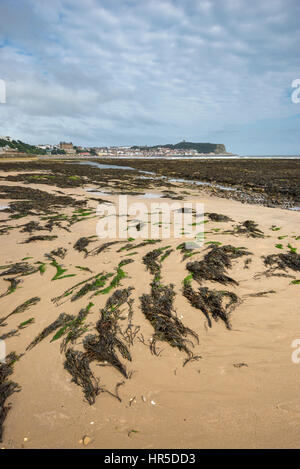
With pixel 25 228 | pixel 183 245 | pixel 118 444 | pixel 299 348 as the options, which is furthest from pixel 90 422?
pixel 25 228

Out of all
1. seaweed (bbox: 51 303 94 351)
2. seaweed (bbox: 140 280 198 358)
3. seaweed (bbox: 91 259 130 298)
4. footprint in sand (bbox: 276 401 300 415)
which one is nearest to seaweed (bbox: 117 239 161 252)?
seaweed (bbox: 91 259 130 298)

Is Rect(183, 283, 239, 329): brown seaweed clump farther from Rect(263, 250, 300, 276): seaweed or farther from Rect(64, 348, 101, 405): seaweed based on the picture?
Rect(64, 348, 101, 405): seaweed

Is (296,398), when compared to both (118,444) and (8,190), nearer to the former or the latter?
(118,444)

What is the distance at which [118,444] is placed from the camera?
1.67 metres

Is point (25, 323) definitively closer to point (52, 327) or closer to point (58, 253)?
point (52, 327)

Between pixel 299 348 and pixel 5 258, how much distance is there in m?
5.24

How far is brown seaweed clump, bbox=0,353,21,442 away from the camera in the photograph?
6.28 feet

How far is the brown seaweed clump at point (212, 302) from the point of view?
297 centimetres

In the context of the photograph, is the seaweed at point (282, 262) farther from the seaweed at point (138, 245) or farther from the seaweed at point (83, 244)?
the seaweed at point (83, 244)

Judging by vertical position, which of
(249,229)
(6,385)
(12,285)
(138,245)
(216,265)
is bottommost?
(6,385)

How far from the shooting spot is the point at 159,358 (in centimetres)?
240

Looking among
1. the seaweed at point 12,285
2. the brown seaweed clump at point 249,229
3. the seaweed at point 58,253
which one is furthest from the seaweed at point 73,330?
the brown seaweed clump at point 249,229

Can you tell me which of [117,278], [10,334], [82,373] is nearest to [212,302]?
[117,278]

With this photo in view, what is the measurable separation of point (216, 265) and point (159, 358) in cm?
217
